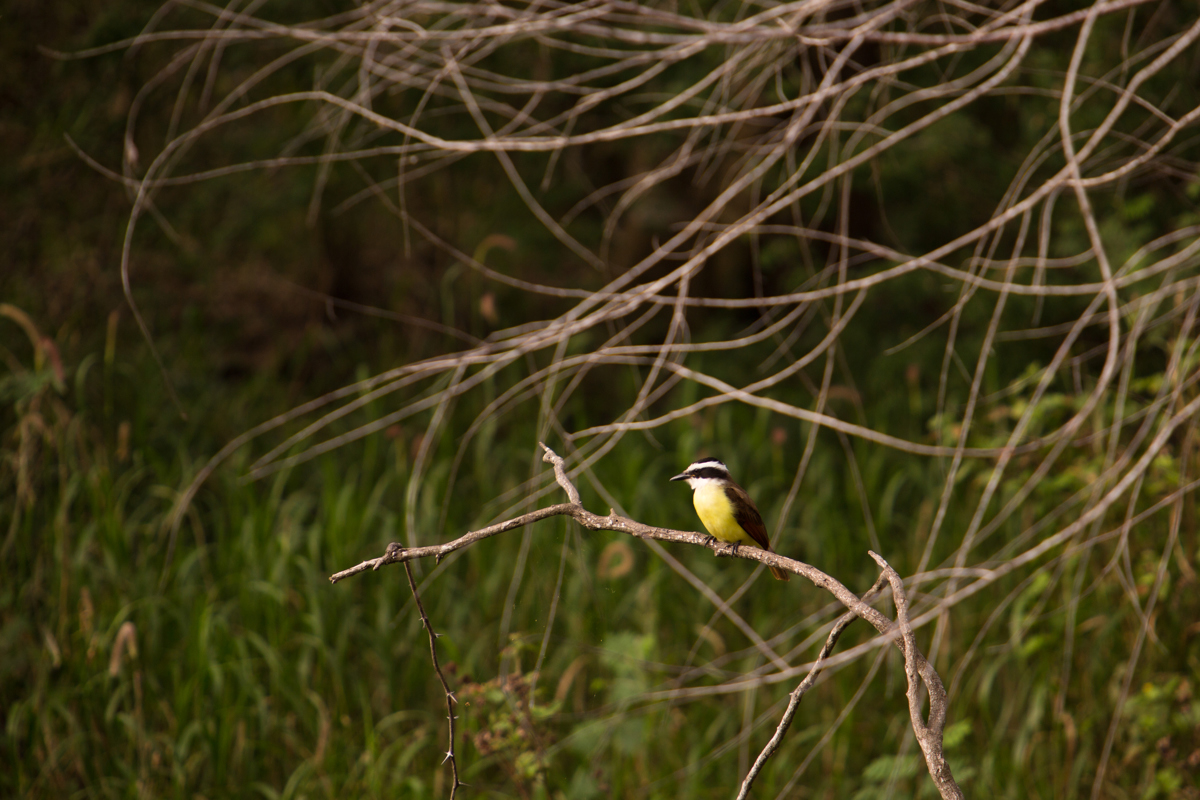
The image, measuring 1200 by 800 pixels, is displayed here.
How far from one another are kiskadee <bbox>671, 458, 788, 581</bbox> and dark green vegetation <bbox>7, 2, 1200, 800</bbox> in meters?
0.15

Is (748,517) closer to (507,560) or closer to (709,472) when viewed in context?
(709,472)

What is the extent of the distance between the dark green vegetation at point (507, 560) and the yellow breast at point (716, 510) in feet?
0.57

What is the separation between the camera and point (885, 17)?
2.51 metres

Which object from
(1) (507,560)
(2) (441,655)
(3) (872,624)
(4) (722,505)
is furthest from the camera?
(1) (507,560)

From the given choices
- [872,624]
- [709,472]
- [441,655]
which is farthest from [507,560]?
[872,624]

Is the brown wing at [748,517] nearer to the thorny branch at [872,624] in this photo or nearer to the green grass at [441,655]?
the green grass at [441,655]

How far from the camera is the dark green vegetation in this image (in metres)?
3.83

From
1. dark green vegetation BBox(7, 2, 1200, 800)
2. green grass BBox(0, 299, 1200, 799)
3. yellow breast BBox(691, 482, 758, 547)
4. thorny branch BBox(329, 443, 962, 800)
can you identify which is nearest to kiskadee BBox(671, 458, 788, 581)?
yellow breast BBox(691, 482, 758, 547)

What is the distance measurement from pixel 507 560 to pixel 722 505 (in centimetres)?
240

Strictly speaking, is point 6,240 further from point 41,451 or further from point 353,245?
point 353,245

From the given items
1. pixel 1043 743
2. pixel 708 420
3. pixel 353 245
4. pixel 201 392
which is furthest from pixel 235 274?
pixel 1043 743

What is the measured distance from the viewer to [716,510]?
261cm

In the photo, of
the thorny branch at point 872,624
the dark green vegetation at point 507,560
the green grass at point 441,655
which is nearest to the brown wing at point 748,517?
the dark green vegetation at point 507,560

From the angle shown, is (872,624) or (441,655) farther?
(441,655)
